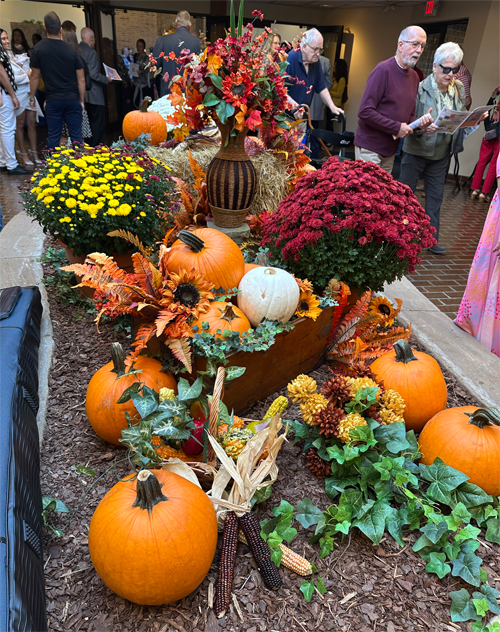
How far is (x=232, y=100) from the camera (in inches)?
116

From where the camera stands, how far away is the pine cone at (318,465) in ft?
6.36

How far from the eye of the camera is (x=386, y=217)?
2623mm

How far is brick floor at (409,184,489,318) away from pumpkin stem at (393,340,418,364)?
2.21m

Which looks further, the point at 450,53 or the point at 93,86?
A: the point at 93,86

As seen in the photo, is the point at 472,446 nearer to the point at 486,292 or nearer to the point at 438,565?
the point at 438,565

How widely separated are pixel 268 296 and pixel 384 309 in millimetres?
916

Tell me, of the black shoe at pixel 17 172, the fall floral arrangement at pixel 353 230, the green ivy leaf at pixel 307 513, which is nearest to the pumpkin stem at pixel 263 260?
the fall floral arrangement at pixel 353 230

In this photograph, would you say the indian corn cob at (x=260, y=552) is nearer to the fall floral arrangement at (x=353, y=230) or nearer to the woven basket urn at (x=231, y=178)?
the fall floral arrangement at (x=353, y=230)

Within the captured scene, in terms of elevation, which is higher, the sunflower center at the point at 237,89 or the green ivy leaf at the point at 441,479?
the sunflower center at the point at 237,89

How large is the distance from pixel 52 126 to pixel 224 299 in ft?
19.8

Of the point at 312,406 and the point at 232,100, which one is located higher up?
the point at 232,100

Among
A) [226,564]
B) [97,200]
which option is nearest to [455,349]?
[226,564]

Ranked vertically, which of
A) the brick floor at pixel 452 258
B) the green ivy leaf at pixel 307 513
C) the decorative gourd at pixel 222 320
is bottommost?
the brick floor at pixel 452 258

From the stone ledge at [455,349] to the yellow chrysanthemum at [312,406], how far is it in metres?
1.17
